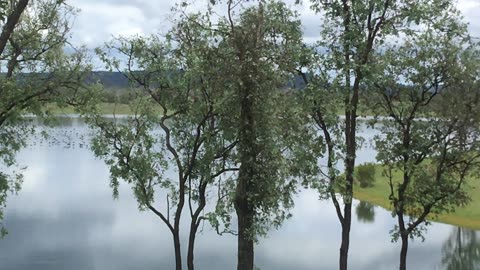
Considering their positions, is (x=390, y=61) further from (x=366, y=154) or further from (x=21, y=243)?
(x=366, y=154)

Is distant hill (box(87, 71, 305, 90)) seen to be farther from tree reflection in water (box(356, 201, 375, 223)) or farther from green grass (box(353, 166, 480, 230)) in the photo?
tree reflection in water (box(356, 201, 375, 223))

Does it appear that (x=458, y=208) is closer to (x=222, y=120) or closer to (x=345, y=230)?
(x=345, y=230)

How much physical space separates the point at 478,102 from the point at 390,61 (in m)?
2.95

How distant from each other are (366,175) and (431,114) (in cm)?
3275

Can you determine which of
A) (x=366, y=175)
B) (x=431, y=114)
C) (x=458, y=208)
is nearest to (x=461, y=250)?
(x=458, y=208)

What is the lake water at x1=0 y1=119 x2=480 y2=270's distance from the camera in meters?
30.9

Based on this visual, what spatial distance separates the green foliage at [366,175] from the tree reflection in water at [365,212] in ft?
11.0

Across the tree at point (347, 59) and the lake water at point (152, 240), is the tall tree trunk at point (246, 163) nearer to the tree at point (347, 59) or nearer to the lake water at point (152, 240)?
the tree at point (347, 59)

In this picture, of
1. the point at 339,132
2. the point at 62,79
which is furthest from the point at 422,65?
the point at 62,79

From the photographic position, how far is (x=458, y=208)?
135 feet

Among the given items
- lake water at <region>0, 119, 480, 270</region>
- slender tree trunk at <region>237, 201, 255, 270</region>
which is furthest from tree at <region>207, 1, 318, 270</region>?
lake water at <region>0, 119, 480, 270</region>

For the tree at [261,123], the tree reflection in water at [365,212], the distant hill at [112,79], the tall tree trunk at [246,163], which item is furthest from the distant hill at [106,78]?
the tree reflection in water at [365,212]

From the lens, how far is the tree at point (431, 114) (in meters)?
17.4

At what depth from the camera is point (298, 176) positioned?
1630cm
